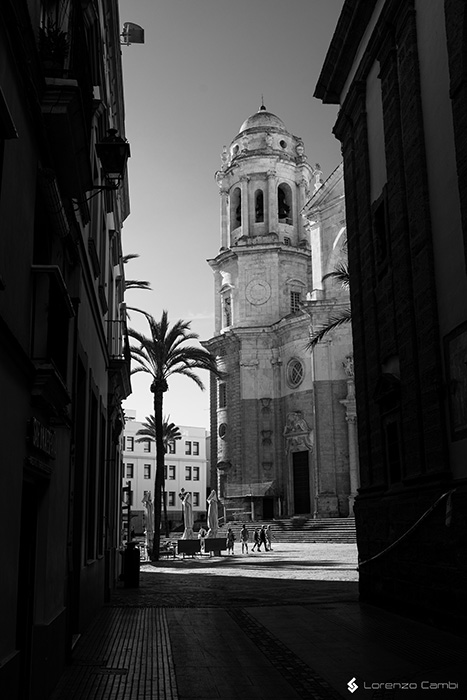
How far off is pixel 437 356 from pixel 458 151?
3.04 metres

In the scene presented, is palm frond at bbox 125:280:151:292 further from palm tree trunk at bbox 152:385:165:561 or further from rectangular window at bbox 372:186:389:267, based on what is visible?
rectangular window at bbox 372:186:389:267

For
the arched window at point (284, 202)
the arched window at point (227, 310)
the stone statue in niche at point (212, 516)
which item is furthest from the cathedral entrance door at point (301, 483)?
the arched window at point (284, 202)

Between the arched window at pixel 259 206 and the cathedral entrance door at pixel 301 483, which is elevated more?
the arched window at pixel 259 206

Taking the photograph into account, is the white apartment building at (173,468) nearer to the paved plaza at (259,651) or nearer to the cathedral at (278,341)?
the cathedral at (278,341)

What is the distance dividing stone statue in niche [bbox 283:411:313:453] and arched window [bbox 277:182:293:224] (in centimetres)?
1555

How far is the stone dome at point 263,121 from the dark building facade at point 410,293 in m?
43.1

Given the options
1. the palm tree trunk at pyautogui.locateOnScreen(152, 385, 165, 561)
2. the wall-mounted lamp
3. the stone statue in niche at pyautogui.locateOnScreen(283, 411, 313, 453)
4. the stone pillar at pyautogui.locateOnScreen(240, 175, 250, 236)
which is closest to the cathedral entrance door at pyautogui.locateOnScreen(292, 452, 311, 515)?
the stone statue in niche at pyautogui.locateOnScreen(283, 411, 313, 453)

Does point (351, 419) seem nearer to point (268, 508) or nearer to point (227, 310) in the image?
point (268, 508)

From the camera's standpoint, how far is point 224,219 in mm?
57125

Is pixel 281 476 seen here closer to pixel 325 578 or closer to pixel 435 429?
pixel 325 578

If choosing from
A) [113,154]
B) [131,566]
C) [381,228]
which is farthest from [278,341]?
[113,154]

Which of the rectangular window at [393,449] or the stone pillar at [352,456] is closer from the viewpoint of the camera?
the rectangular window at [393,449]

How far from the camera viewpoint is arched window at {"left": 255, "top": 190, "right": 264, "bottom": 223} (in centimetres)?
5572

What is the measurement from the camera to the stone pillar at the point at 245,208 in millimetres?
55094
